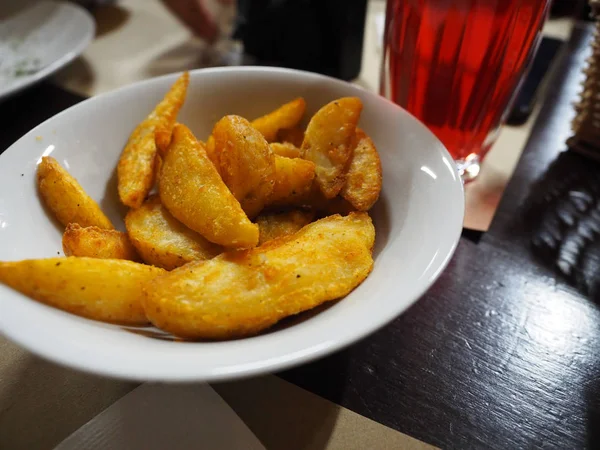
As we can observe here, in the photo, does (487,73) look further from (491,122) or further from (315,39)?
(315,39)

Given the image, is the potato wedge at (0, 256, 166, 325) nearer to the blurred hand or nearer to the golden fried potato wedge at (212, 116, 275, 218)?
the golden fried potato wedge at (212, 116, 275, 218)

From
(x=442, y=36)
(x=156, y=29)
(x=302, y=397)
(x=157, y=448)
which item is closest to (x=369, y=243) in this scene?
(x=302, y=397)

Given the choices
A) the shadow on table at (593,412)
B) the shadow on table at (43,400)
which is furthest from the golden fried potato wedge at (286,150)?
the shadow on table at (593,412)

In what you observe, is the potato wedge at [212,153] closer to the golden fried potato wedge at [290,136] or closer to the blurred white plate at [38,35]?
the golden fried potato wedge at [290,136]

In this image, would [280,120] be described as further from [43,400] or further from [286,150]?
[43,400]

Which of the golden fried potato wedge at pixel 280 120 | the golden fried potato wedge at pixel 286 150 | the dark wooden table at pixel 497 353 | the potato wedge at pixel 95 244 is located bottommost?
the dark wooden table at pixel 497 353

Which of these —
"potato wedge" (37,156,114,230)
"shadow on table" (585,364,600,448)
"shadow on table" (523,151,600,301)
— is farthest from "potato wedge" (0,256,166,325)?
"shadow on table" (523,151,600,301)

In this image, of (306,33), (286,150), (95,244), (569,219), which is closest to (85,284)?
(95,244)
